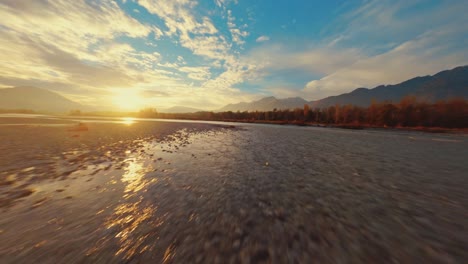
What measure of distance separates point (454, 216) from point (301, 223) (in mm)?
6533

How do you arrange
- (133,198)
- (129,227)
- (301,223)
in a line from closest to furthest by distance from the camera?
1. (129,227)
2. (301,223)
3. (133,198)

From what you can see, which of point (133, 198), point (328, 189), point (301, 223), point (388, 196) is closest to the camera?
point (301, 223)

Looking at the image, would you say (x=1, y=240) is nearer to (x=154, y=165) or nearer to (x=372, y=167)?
(x=154, y=165)

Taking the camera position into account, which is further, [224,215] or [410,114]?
[410,114]

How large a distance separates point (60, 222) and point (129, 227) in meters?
2.40

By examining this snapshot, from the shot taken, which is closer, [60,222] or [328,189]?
[60,222]

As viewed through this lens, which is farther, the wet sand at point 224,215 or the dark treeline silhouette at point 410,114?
the dark treeline silhouette at point 410,114

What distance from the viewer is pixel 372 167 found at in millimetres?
12844

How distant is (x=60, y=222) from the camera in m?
5.34

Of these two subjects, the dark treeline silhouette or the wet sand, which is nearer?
the wet sand

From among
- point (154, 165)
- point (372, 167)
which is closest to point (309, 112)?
point (372, 167)

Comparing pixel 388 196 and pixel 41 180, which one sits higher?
pixel 41 180

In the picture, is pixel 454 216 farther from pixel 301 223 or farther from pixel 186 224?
pixel 186 224

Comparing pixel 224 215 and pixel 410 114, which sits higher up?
pixel 410 114
